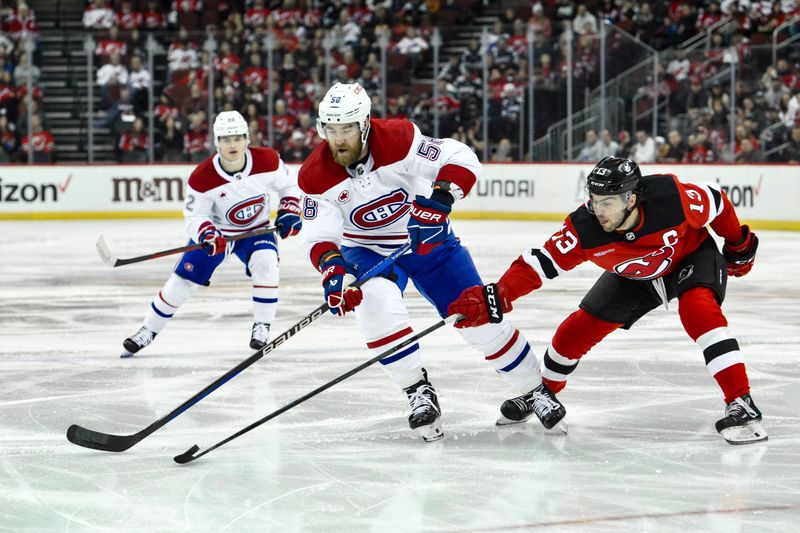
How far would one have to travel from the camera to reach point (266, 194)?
6.21m

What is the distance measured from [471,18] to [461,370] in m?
11.5

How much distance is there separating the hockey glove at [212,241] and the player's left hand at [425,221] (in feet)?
6.56

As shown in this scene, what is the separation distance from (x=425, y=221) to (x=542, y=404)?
2.40ft

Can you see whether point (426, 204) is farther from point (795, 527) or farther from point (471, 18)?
point (471, 18)

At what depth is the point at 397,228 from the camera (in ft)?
13.4

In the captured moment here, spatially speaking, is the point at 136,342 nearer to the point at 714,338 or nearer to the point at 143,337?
the point at 143,337

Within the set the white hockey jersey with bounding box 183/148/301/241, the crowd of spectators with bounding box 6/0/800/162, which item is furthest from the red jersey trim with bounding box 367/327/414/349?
the crowd of spectators with bounding box 6/0/800/162

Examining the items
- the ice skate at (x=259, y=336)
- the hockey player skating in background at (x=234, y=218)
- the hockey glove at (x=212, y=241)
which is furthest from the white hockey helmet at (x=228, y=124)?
the ice skate at (x=259, y=336)

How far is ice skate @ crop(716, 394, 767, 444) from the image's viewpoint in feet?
12.2

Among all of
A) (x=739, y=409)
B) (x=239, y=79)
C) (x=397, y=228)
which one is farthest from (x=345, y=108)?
(x=239, y=79)

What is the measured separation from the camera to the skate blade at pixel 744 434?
3711 mm

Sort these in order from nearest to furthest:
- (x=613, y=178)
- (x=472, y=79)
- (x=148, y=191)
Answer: (x=613, y=178), (x=472, y=79), (x=148, y=191)

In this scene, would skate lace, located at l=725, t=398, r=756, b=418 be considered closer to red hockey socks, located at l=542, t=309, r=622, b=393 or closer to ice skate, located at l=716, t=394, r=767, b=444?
ice skate, located at l=716, t=394, r=767, b=444

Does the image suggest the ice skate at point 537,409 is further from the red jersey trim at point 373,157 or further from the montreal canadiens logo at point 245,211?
the montreal canadiens logo at point 245,211
